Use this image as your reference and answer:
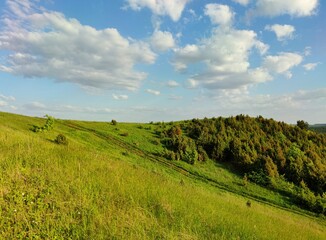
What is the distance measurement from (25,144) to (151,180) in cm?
442

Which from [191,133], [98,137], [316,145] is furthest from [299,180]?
[98,137]

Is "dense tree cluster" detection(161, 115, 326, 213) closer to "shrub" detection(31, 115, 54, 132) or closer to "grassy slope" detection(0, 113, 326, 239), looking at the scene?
"shrub" detection(31, 115, 54, 132)

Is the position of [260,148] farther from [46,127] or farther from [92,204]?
[92,204]

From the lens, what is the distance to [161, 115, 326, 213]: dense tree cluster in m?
43.5

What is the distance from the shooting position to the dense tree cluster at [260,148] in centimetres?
4350

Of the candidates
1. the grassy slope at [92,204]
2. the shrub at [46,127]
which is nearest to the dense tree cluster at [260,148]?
the shrub at [46,127]

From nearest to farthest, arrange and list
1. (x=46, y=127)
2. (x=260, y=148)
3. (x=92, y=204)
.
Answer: (x=92, y=204), (x=46, y=127), (x=260, y=148)

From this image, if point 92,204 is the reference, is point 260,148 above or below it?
above

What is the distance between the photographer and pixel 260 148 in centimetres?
5125

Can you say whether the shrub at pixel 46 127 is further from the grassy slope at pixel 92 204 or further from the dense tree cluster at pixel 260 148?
the grassy slope at pixel 92 204

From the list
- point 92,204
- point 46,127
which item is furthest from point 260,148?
point 92,204

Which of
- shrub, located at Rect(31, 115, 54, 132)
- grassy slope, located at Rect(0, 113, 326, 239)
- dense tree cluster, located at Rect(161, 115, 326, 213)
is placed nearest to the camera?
grassy slope, located at Rect(0, 113, 326, 239)

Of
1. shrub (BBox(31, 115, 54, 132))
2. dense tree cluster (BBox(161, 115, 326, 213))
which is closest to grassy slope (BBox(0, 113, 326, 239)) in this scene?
shrub (BBox(31, 115, 54, 132))

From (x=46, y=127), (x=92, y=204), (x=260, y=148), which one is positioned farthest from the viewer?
(x=260, y=148)
